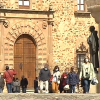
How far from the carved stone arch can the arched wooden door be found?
294 mm

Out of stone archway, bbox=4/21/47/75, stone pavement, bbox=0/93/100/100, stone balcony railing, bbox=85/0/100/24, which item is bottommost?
stone pavement, bbox=0/93/100/100

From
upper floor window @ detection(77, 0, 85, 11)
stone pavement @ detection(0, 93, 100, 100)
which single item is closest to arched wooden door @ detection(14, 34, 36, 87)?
upper floor window @ detection(77, 0, 85, 11)

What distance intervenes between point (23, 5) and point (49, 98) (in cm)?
2035

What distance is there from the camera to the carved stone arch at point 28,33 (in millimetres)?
29266

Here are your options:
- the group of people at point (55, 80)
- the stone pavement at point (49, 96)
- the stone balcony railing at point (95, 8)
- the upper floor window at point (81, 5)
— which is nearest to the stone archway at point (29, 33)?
the upper floor window at point (81, 5)

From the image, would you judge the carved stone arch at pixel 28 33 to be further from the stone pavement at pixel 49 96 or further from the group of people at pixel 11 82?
the stone pavement at pixel 49 96

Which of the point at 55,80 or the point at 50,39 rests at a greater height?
the point at 50,39

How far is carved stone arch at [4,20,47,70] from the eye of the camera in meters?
29.3

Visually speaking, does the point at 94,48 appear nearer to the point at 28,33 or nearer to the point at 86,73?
the point at 86,73

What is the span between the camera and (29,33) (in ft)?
97.6

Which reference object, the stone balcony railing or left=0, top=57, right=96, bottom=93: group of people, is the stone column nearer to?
left=0, top=57, right=96, bottom=93: group of people

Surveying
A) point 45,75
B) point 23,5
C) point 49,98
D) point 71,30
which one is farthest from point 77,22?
point 49,98

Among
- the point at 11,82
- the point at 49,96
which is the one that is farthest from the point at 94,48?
the point at 11,82

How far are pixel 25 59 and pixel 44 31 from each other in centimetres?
190
